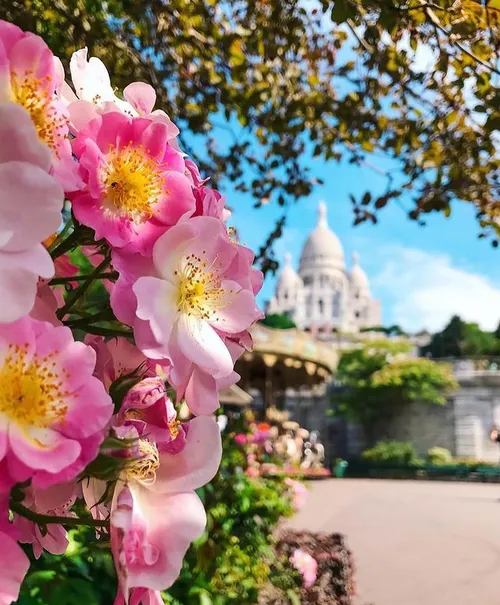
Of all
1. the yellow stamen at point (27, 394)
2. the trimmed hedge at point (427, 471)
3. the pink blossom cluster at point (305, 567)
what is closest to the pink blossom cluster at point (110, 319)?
the yellow stamen at point (27, 394)

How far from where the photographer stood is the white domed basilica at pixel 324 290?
207ft

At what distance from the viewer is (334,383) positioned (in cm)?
3506

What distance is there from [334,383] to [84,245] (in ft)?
115

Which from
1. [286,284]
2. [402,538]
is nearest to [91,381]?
[402,538]

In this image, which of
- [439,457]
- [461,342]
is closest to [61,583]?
[439,457]

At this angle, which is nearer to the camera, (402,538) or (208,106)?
(208,106)

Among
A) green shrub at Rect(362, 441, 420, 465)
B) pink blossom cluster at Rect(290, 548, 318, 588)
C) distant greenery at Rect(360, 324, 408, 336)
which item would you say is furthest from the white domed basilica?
pink blossom cluster at Rect(290, 548, 318, 588)

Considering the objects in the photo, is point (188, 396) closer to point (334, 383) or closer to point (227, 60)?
point (227, 60)

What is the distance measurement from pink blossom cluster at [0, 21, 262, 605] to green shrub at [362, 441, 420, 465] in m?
29.9

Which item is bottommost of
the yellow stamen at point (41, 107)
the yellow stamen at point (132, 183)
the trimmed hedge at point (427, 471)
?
the yellow stamen at point (132, 183)

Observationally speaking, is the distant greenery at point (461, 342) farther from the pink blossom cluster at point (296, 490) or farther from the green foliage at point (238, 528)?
the green foliage at point (238, 528)

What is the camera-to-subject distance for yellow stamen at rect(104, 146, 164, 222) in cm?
60

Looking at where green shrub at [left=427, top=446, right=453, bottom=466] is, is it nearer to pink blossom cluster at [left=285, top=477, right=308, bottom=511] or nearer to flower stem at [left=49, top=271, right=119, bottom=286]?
pink blossom cluster at [left=285, top=477, right=308, bottom=511]

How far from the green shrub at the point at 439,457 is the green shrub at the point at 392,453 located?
0.68 m
